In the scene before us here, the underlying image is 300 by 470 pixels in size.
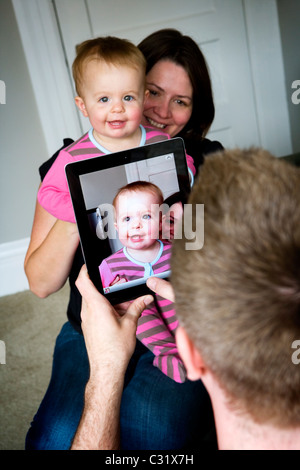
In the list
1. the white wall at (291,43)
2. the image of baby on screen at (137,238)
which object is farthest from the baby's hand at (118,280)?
the white wall at (291,43)

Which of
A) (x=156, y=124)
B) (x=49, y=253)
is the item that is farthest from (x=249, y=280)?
(x=156, y=124)

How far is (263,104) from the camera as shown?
2350mm

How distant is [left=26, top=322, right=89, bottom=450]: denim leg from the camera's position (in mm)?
917

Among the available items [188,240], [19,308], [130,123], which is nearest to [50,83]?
[19,308]

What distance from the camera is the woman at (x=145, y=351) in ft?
3.00

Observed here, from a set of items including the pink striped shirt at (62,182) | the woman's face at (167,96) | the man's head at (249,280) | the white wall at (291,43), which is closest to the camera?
the man's head at (249,280)

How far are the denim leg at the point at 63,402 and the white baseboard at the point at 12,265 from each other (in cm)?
109

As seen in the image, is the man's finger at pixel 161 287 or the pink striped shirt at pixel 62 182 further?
the pink striped shirt at pixel 62 182

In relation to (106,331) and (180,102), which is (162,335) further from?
(180,102)

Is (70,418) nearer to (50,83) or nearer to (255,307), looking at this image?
(255,307)

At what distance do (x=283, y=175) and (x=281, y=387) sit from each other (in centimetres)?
21

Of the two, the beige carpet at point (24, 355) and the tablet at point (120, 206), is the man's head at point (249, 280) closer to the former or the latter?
the tablet at point (120, 206)

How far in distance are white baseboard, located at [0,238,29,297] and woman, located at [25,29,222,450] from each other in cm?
105

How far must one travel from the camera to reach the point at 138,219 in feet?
2.63
